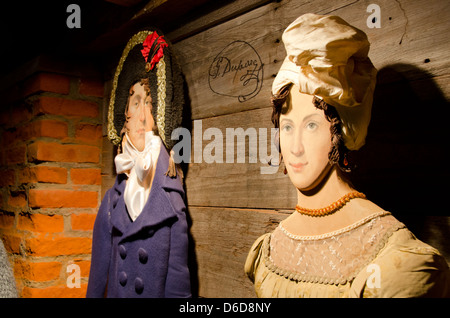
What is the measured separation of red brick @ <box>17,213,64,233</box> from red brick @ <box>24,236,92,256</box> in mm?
35

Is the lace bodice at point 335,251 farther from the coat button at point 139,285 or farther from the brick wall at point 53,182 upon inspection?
the brick wall at point 53,182

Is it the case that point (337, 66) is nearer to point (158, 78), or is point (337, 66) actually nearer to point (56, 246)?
point (158, 78)

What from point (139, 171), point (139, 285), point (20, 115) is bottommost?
point (139, 285)

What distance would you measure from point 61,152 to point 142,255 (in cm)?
74

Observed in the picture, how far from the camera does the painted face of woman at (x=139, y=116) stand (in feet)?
4.49

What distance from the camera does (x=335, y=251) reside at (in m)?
0.78

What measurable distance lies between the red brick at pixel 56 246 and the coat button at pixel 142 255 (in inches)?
24.8

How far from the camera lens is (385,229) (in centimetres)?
73

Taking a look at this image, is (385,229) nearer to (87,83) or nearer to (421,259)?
(421,259)

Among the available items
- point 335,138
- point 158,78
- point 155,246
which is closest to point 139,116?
point 158,78

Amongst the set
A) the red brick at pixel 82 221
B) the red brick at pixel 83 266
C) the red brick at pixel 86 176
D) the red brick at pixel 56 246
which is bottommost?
the red brick at pixel 83 266

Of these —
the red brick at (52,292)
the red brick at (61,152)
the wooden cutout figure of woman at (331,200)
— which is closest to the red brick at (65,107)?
the red brick at (61,152)

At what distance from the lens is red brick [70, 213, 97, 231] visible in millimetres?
1790

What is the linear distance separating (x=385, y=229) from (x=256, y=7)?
0.72 metres
